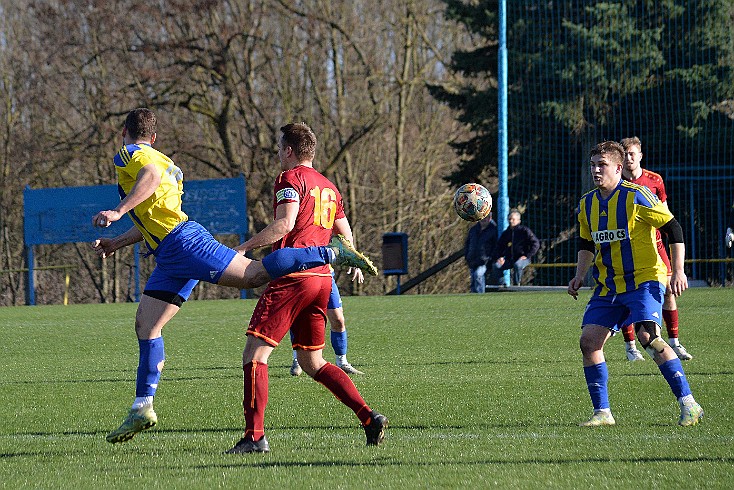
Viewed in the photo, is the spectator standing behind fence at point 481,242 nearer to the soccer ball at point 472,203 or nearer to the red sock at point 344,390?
the soccer ball at point 472,203

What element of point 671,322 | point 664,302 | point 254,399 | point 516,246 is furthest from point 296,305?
point 516,246

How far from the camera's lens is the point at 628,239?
690 centimetres

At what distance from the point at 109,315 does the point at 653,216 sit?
42.3ft

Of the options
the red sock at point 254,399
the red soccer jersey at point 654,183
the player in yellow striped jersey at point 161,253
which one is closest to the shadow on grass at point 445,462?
the red sock at point 254,399

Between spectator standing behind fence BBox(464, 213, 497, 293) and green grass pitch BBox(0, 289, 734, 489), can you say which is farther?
spectator standing behind fence BBox(464, 213, 497, 293)

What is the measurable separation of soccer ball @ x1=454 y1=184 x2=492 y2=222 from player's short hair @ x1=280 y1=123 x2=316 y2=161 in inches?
191

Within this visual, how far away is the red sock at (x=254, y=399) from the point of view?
5711 millimetres

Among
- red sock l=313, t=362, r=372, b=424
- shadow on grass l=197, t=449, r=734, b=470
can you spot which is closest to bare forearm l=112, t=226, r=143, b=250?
red sock l=313, t=362, r=372, b=424

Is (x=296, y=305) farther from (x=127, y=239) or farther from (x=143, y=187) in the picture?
(x=127, y=239)

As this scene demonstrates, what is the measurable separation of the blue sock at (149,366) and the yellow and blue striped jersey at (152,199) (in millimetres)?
555

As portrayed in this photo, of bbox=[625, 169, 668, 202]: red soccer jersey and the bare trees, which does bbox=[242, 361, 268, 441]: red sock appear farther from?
the bare trees

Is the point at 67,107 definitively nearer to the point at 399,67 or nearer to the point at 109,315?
the point at 399,67

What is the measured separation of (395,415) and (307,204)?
1.80m

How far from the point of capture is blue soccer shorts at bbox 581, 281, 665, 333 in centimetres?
674
